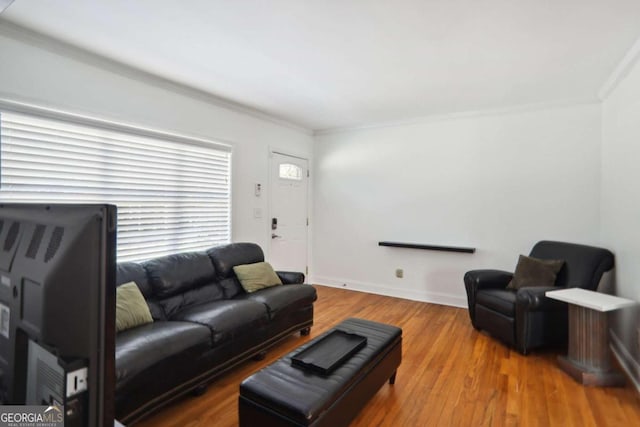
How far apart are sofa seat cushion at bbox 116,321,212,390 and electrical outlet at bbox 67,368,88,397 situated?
1523 millimetres

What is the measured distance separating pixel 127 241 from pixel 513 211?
422 centimetres

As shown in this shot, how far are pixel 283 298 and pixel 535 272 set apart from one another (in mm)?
2545

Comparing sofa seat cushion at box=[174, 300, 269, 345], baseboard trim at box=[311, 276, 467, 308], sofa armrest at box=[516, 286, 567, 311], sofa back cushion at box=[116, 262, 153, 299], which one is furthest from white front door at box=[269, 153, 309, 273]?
sofa armrest at box=[516, 286, 567, 311]

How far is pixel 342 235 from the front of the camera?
17.0 feet

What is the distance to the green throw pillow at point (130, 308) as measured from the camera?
7.28 ft

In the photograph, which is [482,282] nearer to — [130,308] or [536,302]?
[536,302]

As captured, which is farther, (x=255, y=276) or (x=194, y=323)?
(x=255, y=276)

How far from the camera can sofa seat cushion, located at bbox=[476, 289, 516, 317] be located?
9.67 feet

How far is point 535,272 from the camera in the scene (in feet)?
10.8

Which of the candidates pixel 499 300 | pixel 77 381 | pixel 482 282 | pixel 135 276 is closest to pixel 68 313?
pixel 77 381

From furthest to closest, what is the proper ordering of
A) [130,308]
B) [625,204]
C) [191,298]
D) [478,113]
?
1. [478,113]
2. [191,298]
3. [625,204]
4. [130,308]

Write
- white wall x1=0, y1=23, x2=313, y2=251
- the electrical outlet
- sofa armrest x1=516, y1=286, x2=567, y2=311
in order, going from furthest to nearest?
1. sofa armrest x1=516, y1=286, x2=567, y2=311
2. white wall x1=0, y1=23, x2=313, y2=251
3. the electrical outlet

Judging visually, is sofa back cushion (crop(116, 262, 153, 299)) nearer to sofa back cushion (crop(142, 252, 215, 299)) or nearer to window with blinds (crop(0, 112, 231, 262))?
sofa back cushion (crop(142, 252, 215, 299))
